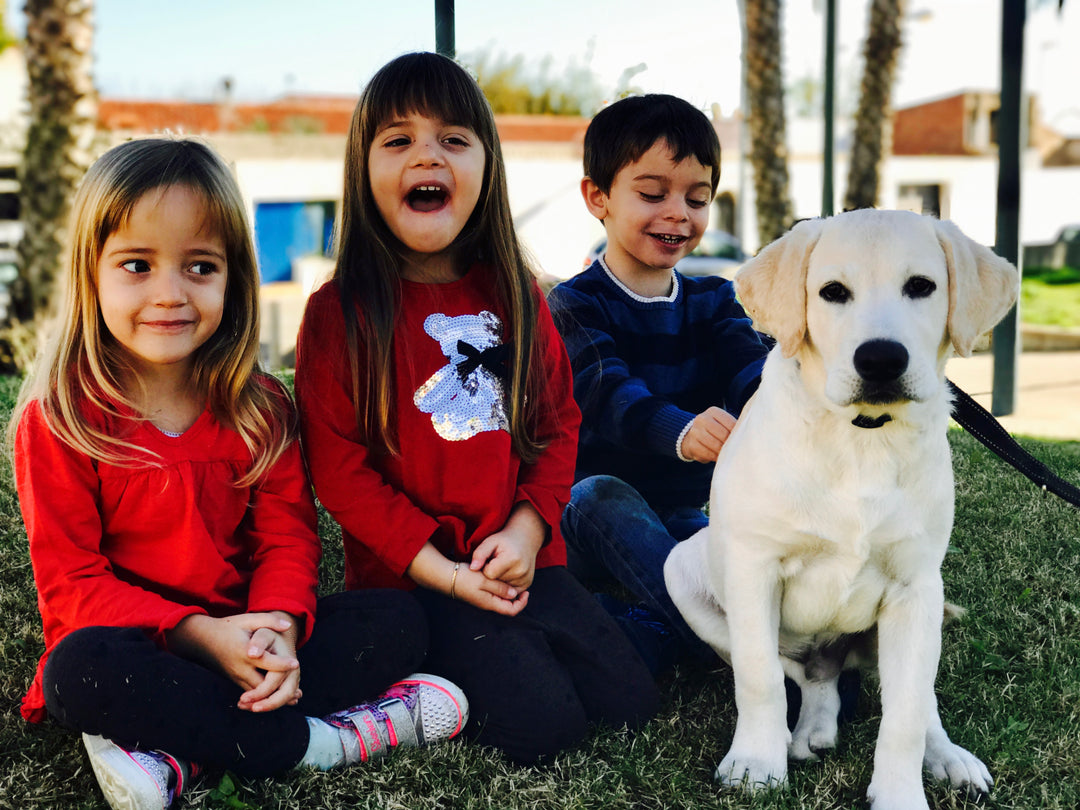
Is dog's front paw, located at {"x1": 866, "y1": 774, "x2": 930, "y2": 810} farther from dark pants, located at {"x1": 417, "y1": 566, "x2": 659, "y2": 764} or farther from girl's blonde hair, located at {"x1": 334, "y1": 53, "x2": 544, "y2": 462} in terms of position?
girl's blonde hair, located at {"x1": 334, "y1": 53, "x2": 544, "y2": 462}

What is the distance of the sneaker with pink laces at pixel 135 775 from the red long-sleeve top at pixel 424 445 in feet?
2.36

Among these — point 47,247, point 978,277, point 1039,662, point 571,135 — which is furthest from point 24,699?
point 571,135

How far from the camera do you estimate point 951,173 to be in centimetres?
3478

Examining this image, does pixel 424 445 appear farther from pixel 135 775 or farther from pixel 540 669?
pixel 135 775

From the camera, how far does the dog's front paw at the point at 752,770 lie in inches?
89.6

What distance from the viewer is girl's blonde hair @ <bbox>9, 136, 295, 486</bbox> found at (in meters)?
2.40

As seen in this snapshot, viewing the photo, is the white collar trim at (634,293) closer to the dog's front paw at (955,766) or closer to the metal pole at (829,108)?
the dog's front paw at (955,766)

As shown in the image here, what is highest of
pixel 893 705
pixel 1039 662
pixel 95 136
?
pixel 95 136

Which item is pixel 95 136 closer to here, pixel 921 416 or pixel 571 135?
pixel 921 416

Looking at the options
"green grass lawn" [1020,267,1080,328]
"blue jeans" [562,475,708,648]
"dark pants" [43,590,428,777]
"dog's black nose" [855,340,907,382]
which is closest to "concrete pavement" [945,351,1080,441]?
"green grass lawn" [1020,267,1080,328]

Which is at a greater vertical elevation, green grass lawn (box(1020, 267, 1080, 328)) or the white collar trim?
the white collar trim

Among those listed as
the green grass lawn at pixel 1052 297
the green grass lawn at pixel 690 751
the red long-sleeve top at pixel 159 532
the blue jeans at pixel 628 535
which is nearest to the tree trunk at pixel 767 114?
the green grass lawn at pixel 1052 297

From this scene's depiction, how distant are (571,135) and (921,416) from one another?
27794 mm

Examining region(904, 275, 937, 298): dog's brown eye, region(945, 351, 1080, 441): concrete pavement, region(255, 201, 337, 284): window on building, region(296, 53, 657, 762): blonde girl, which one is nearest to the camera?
region(904, 275, 937, 298): dog's brown eye
